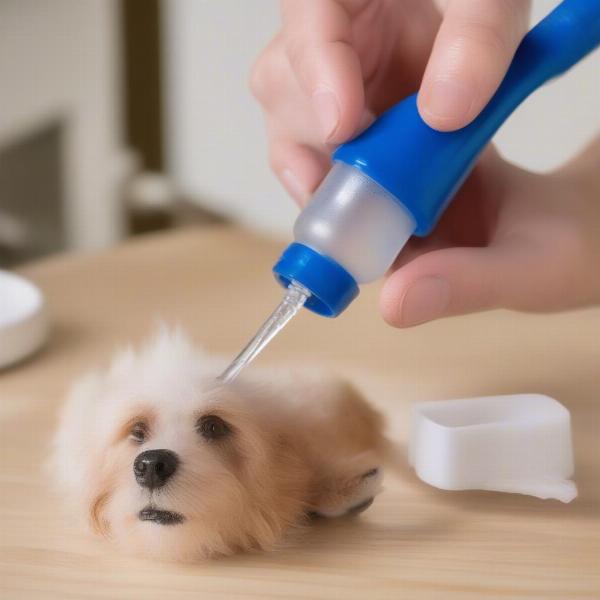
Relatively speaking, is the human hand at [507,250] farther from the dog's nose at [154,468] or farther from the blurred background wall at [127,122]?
the blurred background wall at [127,122]

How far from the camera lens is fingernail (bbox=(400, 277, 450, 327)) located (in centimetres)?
50

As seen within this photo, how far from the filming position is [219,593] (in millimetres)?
429

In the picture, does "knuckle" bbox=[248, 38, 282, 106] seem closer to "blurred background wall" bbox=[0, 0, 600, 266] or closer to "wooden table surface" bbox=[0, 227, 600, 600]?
"wooden table surface" bbox=[0, 227, 600, 600]

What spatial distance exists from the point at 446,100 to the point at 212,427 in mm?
181

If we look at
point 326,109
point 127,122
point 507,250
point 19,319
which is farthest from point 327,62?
point 127,122

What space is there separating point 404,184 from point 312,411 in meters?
0.13

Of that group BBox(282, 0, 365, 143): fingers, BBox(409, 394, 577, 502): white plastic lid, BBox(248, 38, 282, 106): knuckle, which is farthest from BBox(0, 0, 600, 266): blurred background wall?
BBox(409, 394, 577, 502): white plastic lid

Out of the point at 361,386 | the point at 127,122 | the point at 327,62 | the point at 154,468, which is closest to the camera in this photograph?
the point at 154,468

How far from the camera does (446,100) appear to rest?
0.45 meters

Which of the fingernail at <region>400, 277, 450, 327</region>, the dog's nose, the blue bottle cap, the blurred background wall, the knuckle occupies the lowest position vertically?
the dog's nose

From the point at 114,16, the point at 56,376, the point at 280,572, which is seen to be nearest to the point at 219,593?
the point at 280,572

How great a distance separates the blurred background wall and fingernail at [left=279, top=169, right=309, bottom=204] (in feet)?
1.48

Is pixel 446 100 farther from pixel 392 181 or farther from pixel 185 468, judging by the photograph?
pixel 185 468

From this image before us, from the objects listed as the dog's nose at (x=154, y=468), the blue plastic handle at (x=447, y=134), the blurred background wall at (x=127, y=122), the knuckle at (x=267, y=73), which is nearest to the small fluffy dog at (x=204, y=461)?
the dog's nose at (x=154, y=468)
